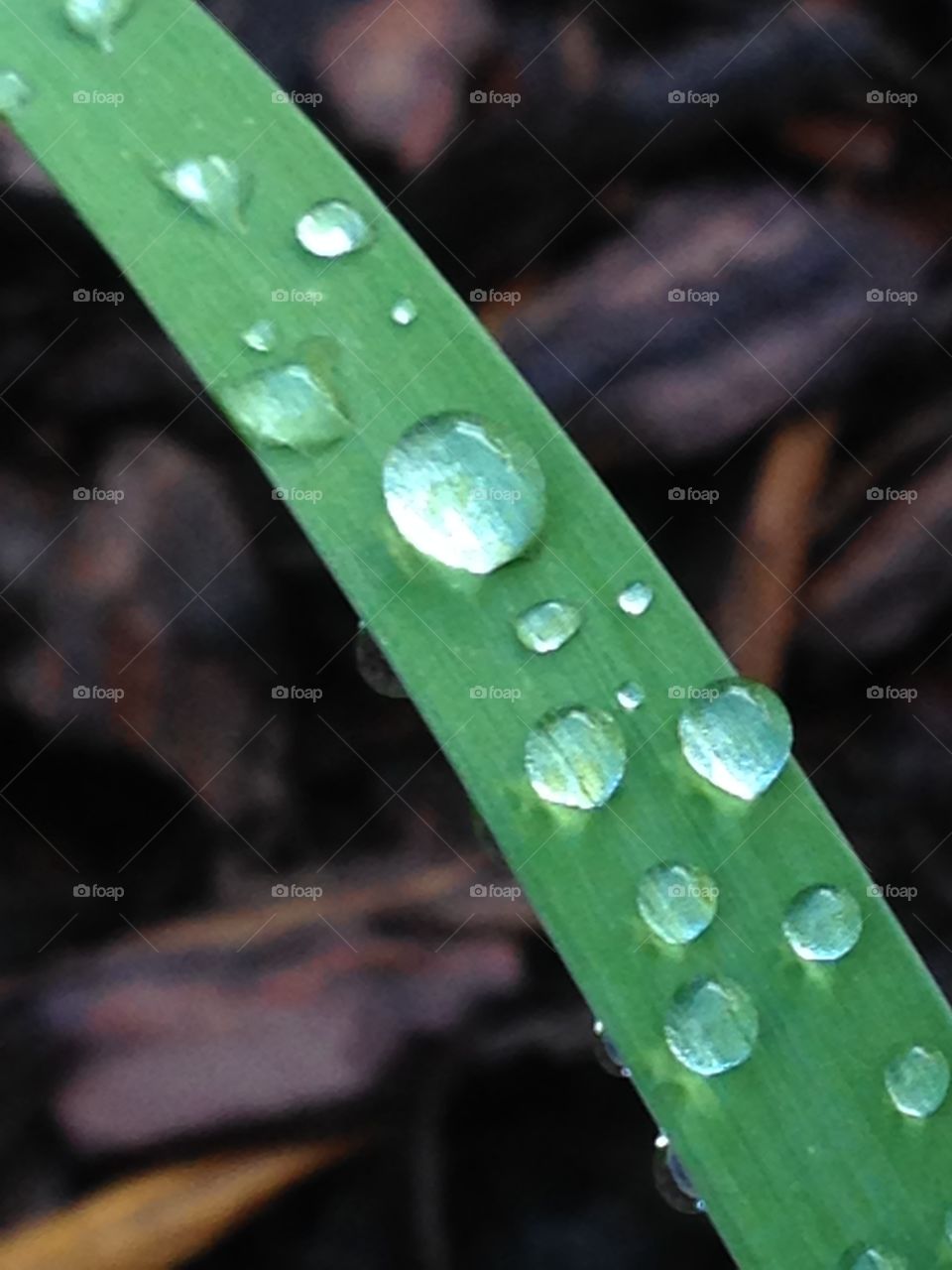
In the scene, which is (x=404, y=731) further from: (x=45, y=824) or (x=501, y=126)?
(x=501, y=126)

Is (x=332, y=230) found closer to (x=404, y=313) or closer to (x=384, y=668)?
(x=404, y=313)

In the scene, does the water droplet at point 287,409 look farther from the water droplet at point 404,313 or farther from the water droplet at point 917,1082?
the water droplet at point 917,1082

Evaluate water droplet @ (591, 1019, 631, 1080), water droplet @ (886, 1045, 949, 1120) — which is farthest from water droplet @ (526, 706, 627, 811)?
water droplet @ (591, 1019, 631, 1080)

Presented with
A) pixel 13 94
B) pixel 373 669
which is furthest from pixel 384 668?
pixel 13 94

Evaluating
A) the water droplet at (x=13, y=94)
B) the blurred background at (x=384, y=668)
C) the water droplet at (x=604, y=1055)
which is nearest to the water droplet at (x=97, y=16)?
the water droplet at (x=13, y=94)

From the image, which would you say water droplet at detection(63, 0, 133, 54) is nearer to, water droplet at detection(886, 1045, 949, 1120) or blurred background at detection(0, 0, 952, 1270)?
blurred background at detection(0, 0, 952, 1270)

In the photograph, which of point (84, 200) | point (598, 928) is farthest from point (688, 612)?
point (84, 200)
